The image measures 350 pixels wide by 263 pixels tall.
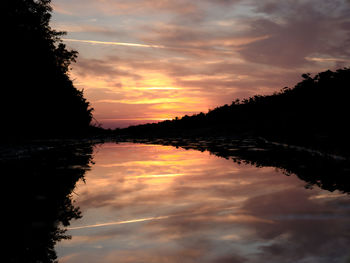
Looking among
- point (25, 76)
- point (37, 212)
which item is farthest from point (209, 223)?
point (25, 76)

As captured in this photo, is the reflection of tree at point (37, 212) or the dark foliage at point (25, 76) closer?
the reflection of tree at point (37, 212)

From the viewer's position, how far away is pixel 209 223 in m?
5.29

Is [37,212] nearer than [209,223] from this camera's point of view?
No

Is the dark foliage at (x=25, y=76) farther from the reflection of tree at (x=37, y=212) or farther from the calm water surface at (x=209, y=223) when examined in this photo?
the calm water surface at (x=209, y=223)

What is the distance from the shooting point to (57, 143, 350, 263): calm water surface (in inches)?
156

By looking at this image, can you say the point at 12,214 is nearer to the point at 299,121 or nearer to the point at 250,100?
the point at 299,121

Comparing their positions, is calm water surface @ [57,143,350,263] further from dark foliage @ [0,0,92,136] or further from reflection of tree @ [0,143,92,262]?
dark foliage @ [0,0,92,136]

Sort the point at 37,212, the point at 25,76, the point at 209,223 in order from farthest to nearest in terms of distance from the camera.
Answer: the point at 25,76, the point at 37,212, the point at 209,223

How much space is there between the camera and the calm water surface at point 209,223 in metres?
3.96

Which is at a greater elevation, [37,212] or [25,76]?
[25,76]

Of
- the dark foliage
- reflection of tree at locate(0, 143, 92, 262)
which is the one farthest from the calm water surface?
the dark foliage

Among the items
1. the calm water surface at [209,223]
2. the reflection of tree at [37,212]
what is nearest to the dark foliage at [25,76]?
the reflection of tree at [37,212]

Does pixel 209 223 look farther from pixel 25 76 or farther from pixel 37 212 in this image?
pixel 25 76

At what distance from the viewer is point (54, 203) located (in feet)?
22.1
